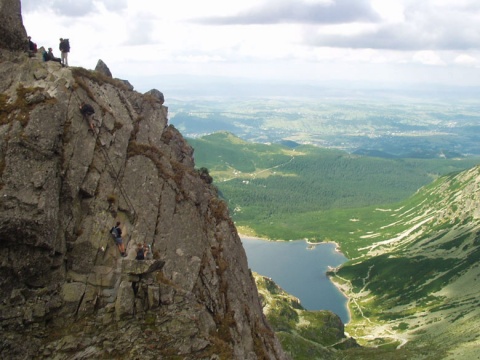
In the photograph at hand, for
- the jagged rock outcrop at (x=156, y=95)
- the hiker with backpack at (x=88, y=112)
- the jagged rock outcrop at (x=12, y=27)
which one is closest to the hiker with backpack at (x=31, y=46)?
the jagged rock outcrop at (x=12, y=27)

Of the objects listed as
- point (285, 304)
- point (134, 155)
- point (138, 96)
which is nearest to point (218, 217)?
point (134, 155)

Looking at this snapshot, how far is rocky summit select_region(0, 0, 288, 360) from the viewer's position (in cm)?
2755

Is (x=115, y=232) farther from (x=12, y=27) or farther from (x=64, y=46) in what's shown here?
(x=12, y=27)

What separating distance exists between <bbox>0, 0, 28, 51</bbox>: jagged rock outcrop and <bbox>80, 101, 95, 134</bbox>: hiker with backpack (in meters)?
10.6

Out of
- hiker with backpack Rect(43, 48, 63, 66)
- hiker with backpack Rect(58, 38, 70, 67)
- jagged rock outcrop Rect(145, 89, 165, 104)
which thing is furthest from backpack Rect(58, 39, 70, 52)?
jagged rock outcrop Rect(145, 89, 165, 104)

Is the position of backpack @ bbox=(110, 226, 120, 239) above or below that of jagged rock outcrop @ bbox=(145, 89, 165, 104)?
below

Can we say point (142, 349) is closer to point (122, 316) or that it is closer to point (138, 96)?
point (122, 316)

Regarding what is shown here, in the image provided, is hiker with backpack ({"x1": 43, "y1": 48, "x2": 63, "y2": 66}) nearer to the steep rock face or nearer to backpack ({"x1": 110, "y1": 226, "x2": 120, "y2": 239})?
the steep rock face

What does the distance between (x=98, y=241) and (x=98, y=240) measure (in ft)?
0.38

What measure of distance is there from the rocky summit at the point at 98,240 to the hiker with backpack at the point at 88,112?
1.66 ft

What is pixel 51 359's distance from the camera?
2591 cm

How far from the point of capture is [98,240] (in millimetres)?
33031

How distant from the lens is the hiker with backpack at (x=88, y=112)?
37.4 metres

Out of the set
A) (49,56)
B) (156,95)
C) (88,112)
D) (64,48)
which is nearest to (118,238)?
(88,112)
